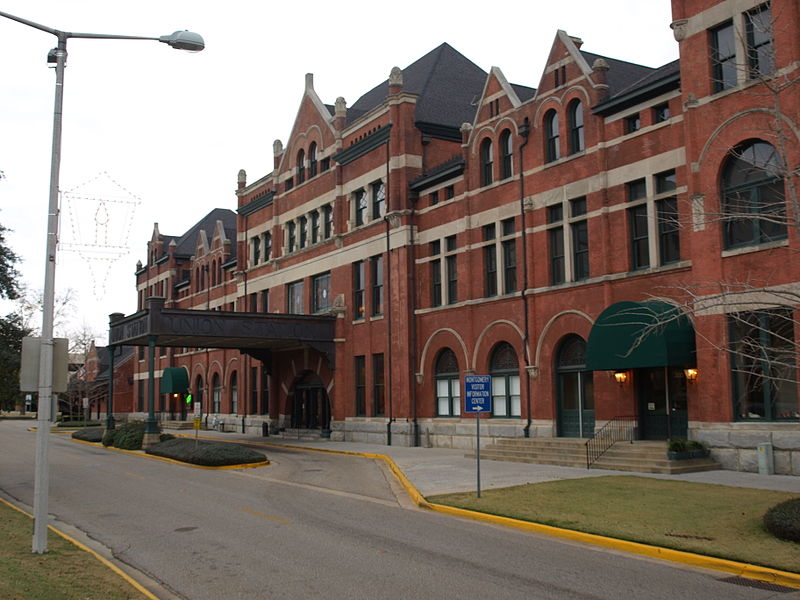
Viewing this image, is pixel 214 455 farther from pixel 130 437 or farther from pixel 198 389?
pixel 198 389

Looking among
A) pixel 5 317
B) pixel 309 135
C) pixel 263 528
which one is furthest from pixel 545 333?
pixel 309 135

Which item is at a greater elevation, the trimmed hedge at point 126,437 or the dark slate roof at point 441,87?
the dark slate roof at point 441,87

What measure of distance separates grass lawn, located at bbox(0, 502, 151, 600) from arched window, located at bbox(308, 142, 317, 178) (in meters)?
33.7

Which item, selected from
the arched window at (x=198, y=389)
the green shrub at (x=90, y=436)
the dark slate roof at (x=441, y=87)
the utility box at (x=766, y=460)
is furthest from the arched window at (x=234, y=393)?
the utility box at (x=766, y=460)

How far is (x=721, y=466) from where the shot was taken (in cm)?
2145

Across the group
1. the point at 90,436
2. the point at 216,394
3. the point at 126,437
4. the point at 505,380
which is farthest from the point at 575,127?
the point at 216,394

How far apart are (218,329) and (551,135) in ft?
59.3

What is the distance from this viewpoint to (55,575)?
393 inches

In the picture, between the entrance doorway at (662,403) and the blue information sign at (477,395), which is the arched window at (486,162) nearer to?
the entrance doorway at (662,403)

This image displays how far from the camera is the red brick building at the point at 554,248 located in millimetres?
20656

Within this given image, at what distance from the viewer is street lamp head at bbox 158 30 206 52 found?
1171 cm

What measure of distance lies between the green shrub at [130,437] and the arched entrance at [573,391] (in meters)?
19.9

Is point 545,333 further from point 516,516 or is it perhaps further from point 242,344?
point 242,344

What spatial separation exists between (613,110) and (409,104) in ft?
41.6
